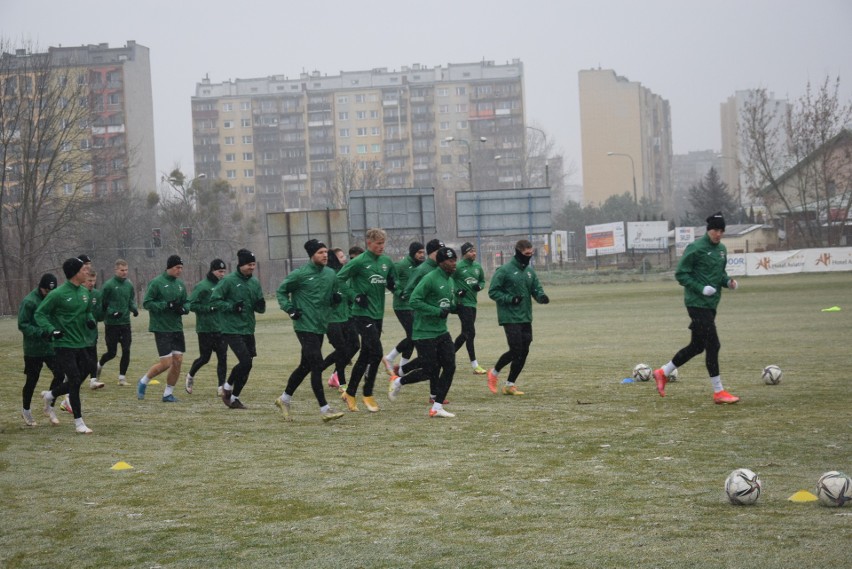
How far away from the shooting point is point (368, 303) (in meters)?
13.6

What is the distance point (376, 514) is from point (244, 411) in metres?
6.63

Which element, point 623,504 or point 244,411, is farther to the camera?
point 244,411

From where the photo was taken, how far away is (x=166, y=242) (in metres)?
78.6

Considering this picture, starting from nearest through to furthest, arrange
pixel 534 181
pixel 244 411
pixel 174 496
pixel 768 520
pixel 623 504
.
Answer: pixel 768 520, pixel 623 504, pixel 174 496, pixel 244 411, pixel 534 181

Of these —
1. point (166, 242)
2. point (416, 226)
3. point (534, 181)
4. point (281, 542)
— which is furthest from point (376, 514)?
point (534, 181)

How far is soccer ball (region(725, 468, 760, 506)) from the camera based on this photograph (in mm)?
7266

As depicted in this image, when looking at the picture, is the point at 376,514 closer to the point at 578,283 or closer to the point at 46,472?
the point at 46,472

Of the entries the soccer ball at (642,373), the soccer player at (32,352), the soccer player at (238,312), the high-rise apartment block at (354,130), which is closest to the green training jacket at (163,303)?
the soccer player at (238,312)

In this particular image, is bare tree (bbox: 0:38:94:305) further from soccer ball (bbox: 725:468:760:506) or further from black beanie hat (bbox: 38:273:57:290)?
soccer ball (bbox: 725:468:760:506)

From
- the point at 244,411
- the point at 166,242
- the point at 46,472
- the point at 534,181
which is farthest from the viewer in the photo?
the point at 534,181

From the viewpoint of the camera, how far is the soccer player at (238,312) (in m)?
14.2

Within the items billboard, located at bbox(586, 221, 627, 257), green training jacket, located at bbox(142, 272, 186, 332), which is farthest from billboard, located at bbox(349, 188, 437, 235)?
green training jacket, located at bbox(142, 272, 186, 332)

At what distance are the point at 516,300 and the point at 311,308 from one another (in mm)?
2825

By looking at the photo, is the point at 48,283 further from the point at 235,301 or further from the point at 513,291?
the point at 513,291
